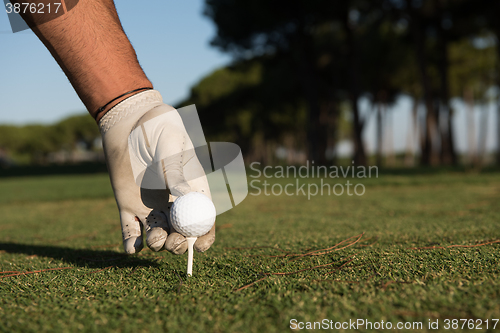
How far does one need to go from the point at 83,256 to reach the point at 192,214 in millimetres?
1465

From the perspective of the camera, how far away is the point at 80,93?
1977mm

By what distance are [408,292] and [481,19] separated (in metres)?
21.4

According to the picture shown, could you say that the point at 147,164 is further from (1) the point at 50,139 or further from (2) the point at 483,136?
(1) the point at 50,139

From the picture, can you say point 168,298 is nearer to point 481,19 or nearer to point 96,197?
point 96,197

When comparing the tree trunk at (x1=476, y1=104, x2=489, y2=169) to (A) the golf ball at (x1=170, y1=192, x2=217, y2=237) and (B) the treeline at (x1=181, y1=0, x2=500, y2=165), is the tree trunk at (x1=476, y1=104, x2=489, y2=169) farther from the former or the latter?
(A) the golf ball at (x1=170, y1=192, x2=217, y2=237)

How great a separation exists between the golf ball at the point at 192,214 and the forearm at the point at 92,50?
2.28ft

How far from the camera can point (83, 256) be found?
274 cm

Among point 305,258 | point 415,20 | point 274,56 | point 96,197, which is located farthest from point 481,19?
point 305,258

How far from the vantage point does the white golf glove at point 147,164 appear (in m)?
1.87

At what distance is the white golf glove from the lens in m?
1.87

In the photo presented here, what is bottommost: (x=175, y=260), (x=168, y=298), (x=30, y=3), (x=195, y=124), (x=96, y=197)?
(x=96, y=197)

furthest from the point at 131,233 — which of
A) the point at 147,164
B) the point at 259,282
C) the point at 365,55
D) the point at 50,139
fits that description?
the point at 50,139

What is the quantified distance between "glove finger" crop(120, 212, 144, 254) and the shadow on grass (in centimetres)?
44

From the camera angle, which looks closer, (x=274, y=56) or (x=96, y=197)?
(x=96, y=197)
